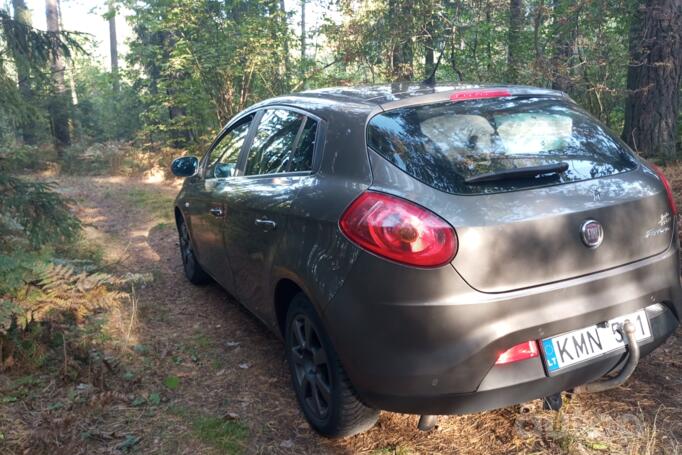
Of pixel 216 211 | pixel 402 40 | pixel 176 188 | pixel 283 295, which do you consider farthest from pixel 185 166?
pixel 176 188

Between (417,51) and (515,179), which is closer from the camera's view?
(515,179)

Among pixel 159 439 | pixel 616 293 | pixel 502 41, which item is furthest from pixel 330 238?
pixel 502 41

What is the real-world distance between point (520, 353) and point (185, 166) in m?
3.59

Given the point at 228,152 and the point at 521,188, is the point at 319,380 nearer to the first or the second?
the point at 521,188

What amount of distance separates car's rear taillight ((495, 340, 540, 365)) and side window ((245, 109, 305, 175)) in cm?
170

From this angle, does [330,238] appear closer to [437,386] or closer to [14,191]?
[437,386]

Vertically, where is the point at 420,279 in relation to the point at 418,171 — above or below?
below

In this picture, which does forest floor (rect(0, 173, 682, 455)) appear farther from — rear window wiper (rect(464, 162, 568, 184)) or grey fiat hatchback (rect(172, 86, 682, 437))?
rear window wiper (rect(464, 162, 568, 184))

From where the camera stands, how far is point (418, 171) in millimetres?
2311

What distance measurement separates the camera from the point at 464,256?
6.86 ft

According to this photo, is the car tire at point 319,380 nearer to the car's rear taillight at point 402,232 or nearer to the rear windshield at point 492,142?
the car's rear taillight at point 402,232

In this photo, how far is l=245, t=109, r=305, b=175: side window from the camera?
10.8 ft

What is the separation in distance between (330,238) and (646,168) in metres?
1.63

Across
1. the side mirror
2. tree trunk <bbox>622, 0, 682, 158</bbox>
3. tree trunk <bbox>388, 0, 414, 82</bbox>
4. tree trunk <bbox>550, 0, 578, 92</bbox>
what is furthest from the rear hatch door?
tree trunk <bbox>388, 0, 414, 82</bbox>
